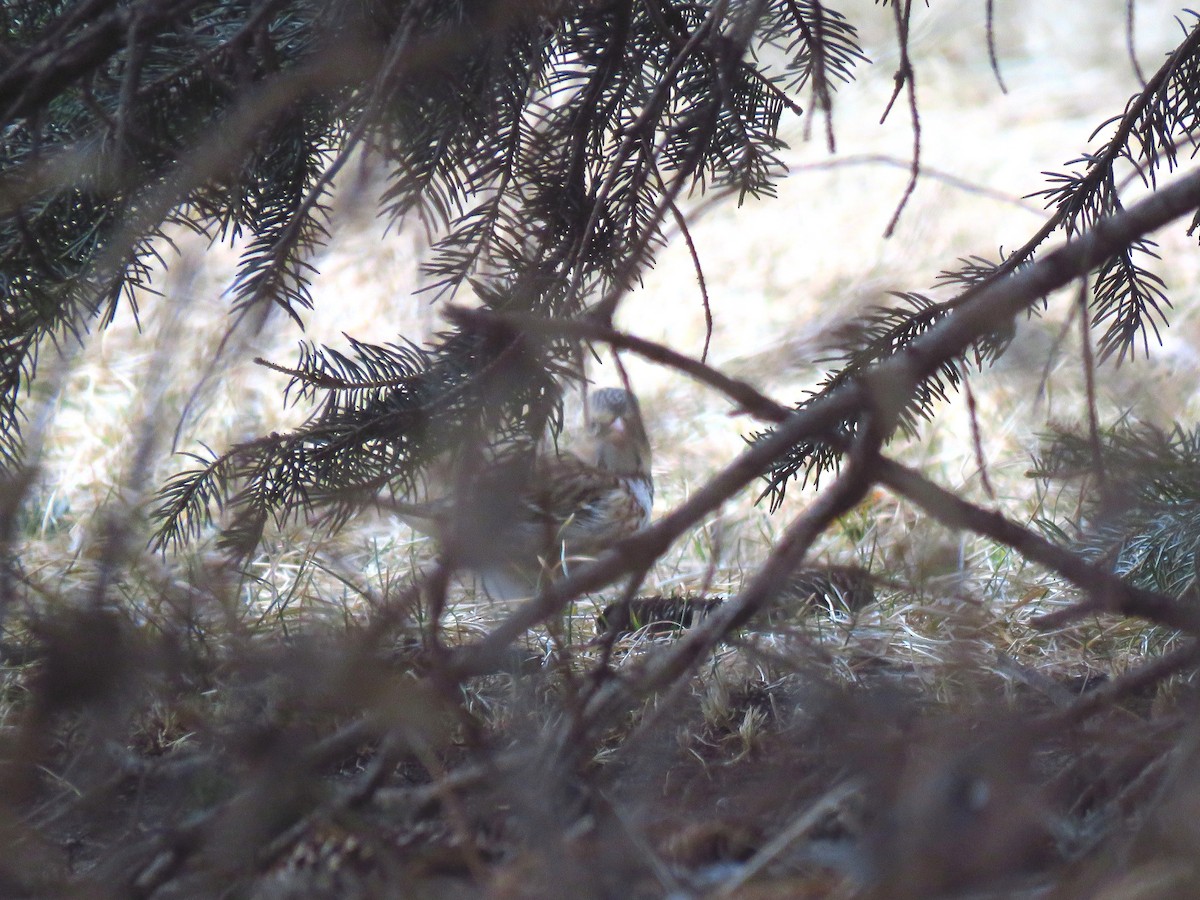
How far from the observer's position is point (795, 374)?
1212 millimetres

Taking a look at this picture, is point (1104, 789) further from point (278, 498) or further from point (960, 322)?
point (278, 498)

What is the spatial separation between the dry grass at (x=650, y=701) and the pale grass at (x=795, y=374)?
0.02 m

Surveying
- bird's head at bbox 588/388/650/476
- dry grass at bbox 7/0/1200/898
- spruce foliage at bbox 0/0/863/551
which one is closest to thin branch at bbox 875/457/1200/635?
dry grass at bbox 7/0/1200/898

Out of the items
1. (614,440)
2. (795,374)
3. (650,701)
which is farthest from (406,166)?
(614,440)

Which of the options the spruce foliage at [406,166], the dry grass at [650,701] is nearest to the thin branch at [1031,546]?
the dry grass at [650,701]

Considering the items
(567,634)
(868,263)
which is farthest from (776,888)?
(868,263)

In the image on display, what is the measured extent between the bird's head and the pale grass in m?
0.11

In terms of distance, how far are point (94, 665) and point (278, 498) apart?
0.71 m

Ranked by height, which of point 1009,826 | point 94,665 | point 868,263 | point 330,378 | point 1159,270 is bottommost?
point 1009,826

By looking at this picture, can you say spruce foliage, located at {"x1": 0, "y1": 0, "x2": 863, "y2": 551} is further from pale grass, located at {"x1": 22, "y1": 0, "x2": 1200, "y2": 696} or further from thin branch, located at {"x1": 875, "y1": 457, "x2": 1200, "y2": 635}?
thin branch, located at {"x1": 875, "y1": 457, "x2": 1200, "y2": 635}

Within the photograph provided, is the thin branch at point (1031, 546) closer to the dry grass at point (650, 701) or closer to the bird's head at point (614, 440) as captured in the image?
the dry grass at point (650, 701)

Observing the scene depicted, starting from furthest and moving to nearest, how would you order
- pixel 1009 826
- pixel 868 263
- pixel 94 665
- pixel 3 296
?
pixel 868 263
pixel 3 296
pixel 94 665
pixel 1009 826

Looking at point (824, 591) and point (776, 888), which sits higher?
point (824, 591)

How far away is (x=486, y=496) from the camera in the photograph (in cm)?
104
